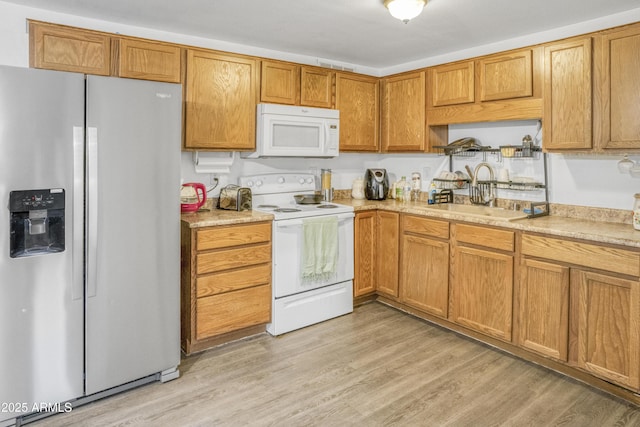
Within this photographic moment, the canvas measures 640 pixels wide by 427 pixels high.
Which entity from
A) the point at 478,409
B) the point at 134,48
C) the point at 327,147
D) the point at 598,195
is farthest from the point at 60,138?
the point at 598,195

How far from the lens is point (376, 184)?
418 centimetres

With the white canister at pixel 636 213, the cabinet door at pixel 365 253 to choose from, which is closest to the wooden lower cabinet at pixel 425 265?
the cabinet door at pixel 365 253

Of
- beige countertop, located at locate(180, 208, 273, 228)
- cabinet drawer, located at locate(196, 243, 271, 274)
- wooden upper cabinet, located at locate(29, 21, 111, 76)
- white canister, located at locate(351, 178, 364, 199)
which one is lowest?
cabinet drawer, located at locate(196, 243, 271, 274)

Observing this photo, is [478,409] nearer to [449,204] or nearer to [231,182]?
[449,204]

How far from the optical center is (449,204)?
3.79 m

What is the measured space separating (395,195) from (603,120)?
6.55ft

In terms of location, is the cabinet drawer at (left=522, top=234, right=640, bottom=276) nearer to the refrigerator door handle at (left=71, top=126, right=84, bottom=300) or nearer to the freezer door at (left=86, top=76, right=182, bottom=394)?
the freezer door at (left=86, top=76, right=182, bottom=394)

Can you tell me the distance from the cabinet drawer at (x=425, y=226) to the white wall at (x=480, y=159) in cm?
70

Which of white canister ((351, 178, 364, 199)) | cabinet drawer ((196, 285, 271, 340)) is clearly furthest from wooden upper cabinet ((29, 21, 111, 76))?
white canister ((351, 178, 364, 199))

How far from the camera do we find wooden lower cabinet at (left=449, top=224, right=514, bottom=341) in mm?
2895

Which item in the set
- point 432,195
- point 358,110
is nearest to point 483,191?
point 432,195

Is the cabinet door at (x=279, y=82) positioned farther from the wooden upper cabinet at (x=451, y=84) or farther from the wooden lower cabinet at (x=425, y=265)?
the wooden lower cabinet at (x=425, y=265)

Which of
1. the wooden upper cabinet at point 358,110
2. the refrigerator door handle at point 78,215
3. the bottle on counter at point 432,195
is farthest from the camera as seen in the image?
the wooden upper cabinet at point 358,110

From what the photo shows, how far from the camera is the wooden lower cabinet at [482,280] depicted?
2.89m
